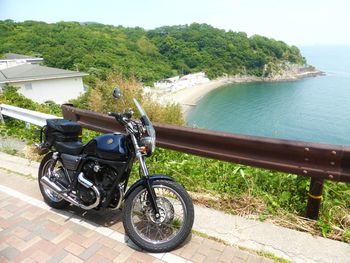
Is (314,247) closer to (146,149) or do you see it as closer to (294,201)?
(294,201)

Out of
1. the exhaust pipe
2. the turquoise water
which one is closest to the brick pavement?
the exhaust pipe

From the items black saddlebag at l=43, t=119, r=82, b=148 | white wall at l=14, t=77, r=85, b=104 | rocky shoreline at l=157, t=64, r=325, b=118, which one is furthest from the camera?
rocky shoreline at l=157, t=64, r=325, b=118

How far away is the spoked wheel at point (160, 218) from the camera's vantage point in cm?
246

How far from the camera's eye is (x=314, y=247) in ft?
8.07

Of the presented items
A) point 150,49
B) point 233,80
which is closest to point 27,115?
point 233,80

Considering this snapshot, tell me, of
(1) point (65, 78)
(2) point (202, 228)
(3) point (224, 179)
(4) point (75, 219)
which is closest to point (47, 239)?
(4) point (75, 219)

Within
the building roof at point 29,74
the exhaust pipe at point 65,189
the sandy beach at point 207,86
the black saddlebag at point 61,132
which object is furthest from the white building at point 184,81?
the exhaust pipe at point 65,189

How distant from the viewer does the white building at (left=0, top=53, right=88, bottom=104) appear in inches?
1232

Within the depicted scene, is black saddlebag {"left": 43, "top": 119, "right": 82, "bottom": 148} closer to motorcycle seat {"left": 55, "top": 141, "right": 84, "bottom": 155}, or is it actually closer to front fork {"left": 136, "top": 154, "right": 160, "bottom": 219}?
motorcycle seat {"left": 55, "top": 141, "right": 84, "bottom": 155}

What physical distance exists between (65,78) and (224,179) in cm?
3599

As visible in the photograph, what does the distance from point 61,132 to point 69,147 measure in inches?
8.3

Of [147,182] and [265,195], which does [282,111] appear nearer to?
[265,195]

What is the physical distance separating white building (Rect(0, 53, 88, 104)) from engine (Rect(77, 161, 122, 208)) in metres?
29.7

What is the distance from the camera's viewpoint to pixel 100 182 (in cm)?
276
